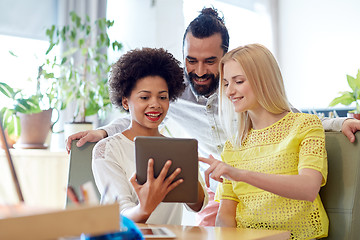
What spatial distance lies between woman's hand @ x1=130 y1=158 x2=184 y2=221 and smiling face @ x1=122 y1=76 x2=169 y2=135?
0.42 meters

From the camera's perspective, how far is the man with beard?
2074 mm

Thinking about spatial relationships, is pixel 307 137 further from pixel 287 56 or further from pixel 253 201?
pixel 287 56

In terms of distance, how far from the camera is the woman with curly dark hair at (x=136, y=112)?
1.48 meters

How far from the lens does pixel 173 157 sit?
114cm

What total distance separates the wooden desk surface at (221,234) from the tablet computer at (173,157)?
107 mm

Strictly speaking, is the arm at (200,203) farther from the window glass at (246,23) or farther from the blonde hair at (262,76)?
the window glass at (246,23)

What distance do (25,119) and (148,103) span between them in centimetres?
147

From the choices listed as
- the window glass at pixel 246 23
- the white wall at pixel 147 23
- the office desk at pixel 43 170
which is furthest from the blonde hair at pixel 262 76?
the window glass at pixel 246 23

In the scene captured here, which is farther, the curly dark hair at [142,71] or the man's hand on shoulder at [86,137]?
the man's hand on shoulder at [86,137]

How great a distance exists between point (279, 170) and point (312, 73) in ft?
13.6

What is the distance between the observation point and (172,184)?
3.79 ft

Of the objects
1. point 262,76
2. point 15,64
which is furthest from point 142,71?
point 15,64

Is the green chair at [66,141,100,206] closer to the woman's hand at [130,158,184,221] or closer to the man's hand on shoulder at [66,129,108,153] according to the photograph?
the man's hand on shoulder at [66,129,108,153]

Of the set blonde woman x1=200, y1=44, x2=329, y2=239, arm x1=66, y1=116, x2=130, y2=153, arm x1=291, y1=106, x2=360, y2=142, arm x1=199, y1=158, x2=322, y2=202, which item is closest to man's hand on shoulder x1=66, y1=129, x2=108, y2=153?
arm x1=66, y1=116, x2=130, y2=153
